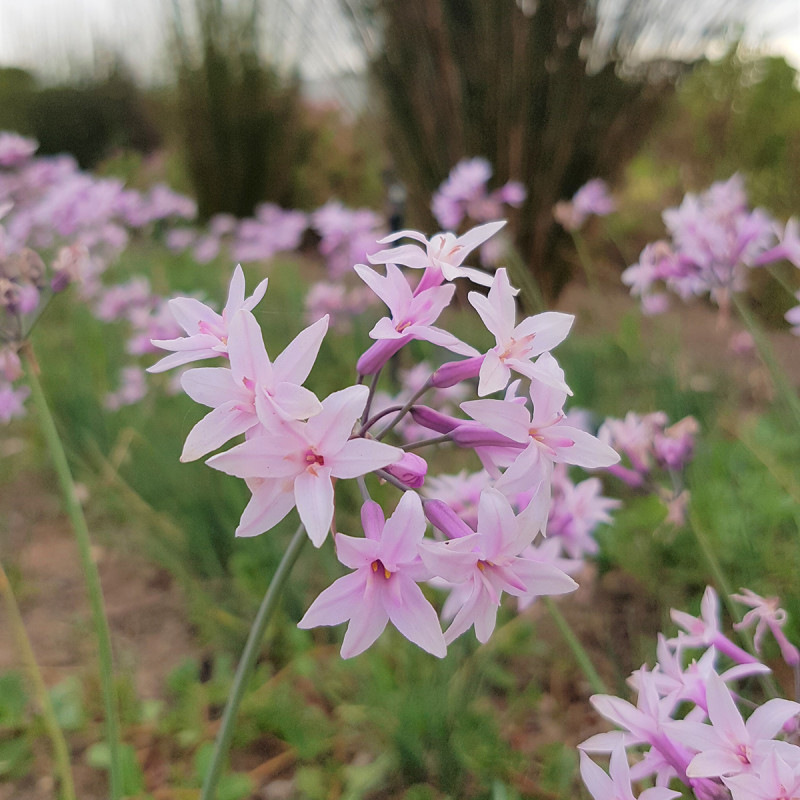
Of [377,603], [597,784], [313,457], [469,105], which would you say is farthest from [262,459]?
[469,105]

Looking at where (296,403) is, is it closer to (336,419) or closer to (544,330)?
(336,419)

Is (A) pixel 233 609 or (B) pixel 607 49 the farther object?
(B) pixel 607 49

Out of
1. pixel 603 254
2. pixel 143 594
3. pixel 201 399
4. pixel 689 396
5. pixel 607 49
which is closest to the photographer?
pixel 201 399

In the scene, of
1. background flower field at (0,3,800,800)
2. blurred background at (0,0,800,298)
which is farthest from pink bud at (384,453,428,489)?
blurred background at (0,0,800,298)

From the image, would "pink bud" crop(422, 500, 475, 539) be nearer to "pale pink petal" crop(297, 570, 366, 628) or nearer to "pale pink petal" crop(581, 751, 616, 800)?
"pale pink petal" crop(297, 570, 366, 628)

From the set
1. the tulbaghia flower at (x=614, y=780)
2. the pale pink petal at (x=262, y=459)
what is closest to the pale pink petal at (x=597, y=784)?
the tulbaghia flower at (x=614, y=780)

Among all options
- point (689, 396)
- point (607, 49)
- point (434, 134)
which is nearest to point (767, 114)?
point (607, 49)

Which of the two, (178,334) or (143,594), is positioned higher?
(178,334)

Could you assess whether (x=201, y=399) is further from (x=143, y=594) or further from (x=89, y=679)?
(x=143, y=594)

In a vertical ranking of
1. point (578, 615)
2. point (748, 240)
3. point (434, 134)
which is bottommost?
point (578, 615)

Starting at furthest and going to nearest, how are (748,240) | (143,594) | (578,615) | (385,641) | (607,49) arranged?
(607,49) → (143,594) → (578,615) → (385,641) → (748,240)
